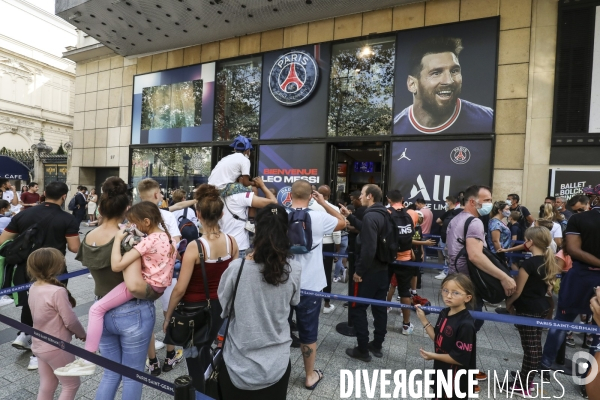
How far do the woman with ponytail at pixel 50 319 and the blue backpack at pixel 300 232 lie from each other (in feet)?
6.28

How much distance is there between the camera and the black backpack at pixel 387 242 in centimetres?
399

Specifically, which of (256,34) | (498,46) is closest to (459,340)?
(498,46)

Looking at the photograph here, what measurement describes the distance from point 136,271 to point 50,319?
41.3 inches

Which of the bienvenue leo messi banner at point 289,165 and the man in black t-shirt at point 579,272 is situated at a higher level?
the bienvenue leo messi banner at point 289,165

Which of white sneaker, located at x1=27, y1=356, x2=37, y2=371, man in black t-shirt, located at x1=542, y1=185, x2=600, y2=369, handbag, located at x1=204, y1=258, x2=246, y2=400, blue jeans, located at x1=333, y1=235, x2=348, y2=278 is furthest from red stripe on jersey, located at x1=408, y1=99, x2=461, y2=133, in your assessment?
white sneaker, located at x1=27, y1=356, x2=37, y2=371

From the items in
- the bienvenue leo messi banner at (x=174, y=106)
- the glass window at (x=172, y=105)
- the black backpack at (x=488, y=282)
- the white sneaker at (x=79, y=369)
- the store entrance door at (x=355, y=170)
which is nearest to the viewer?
the white sneaker at (x=79, y=369)

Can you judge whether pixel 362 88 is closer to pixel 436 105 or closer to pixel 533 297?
pixel 436 105

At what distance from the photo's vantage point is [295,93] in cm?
1162

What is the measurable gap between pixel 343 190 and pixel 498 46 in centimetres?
676

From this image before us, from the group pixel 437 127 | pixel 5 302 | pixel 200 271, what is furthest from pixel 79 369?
pixel 437 127

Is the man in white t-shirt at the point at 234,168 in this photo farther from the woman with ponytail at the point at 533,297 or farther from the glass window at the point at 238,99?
the glass window at the point at 238,99

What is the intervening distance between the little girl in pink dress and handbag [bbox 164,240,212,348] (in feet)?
0.82

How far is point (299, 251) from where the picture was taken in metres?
3.17

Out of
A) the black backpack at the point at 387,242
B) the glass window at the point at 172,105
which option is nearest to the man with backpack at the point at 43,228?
the black backpack at the point at 387,242
